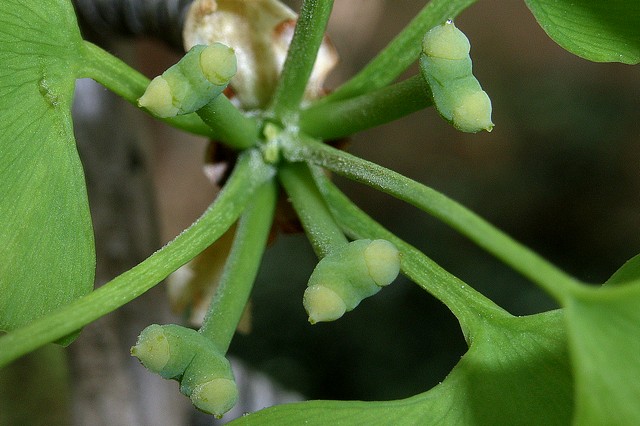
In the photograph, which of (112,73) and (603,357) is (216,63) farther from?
(603,357)

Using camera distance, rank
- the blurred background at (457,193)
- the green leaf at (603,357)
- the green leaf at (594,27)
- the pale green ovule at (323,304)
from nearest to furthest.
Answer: the green leaf at (603,357) → the pale green ovule at (323,304) → the green leaf at (594,27) → the blurred background at (457,193)

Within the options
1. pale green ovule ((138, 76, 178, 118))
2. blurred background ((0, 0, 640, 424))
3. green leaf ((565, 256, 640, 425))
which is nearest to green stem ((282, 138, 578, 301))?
green leaf ((565, 256, 640, 425))

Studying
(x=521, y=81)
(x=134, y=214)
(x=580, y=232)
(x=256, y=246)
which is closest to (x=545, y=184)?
(x=580, y=232)

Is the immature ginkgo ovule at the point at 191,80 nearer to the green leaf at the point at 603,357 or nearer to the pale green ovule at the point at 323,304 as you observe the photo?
the pale green ovule at the point at 323,304

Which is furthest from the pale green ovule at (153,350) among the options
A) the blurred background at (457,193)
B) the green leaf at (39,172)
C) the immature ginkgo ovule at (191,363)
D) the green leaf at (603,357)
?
the blurred background at (457,193)

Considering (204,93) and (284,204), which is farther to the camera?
(284,204)

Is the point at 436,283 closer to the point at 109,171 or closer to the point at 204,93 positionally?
the point at 204,93

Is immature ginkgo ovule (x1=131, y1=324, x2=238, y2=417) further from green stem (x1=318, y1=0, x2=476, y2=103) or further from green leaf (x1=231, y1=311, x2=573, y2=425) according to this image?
green stem (x1=318, y1=0, x2=476, y2=103)
